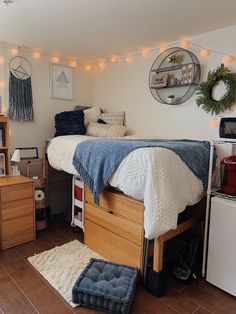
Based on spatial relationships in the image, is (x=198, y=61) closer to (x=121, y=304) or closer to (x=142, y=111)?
(x=142, y=111)

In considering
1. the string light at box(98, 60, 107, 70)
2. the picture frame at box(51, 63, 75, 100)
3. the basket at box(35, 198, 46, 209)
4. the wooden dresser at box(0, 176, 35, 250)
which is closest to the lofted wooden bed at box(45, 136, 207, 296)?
the wooden dresser at box(0, 176, 35, 250)

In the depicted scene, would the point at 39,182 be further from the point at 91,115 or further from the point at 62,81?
the point at 62,81

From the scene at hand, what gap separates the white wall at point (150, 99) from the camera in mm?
2307

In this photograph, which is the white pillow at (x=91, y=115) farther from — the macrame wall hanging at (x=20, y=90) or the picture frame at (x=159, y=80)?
the picture frame at (x=159, y=80)

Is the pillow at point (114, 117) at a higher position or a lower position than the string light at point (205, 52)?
Answer: lower

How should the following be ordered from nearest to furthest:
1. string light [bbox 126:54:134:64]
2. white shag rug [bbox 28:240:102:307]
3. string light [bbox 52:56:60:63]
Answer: white shag rug [bbox 28:240:102:307]
string light [bbox 126:54:134:64]
string light [bbox 52:56:60:63]

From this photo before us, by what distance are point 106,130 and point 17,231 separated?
151 centimetres

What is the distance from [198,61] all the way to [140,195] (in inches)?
63.3

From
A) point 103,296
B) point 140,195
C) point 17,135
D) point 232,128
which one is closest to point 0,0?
point 17,135

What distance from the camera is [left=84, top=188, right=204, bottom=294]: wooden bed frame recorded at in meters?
1.79

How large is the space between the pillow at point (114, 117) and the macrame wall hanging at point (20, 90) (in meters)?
0.97

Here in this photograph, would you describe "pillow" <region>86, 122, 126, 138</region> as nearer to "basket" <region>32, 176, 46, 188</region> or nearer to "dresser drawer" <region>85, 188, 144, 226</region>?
"basket" <region>32, 176, 46, 188</region>

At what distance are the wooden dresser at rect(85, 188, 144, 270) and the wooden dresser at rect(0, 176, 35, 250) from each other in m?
0.64

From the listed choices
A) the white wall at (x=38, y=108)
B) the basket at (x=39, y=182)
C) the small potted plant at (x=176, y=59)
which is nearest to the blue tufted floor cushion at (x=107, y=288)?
the basket at (x=39, y=182)
